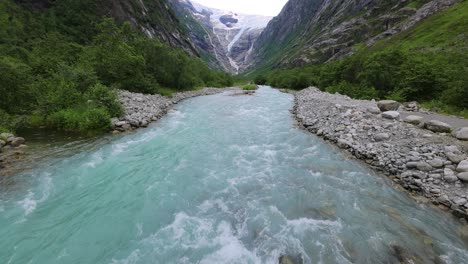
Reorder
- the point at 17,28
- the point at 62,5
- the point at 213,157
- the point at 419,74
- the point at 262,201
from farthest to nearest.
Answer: the point at 62,5, the point at 17,28, the point at 419,74, the point at 213,157, the point at 262,201

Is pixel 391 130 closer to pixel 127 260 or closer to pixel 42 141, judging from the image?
pixel 127 260

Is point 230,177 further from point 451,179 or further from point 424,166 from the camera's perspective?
point 451,179

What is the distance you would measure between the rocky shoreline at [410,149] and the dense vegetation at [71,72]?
66.7 feet

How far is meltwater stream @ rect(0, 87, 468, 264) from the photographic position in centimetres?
737

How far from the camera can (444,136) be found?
1407 centimetres

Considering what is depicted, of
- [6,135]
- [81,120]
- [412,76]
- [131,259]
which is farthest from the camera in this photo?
[412,76]

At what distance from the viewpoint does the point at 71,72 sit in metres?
25.5

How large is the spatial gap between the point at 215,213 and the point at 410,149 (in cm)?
1162

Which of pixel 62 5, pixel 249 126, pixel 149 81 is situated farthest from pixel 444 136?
pixel 62 5

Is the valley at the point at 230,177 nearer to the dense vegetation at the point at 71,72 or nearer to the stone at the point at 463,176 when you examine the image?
the stone at the point at 463,176

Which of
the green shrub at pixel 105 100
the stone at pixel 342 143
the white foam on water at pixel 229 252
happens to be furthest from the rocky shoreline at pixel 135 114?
the stone at pixel 342 143

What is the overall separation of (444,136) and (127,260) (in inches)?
725

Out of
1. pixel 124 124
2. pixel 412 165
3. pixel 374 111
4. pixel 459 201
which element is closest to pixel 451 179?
pixel 459 201

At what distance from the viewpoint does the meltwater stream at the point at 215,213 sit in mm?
7371
